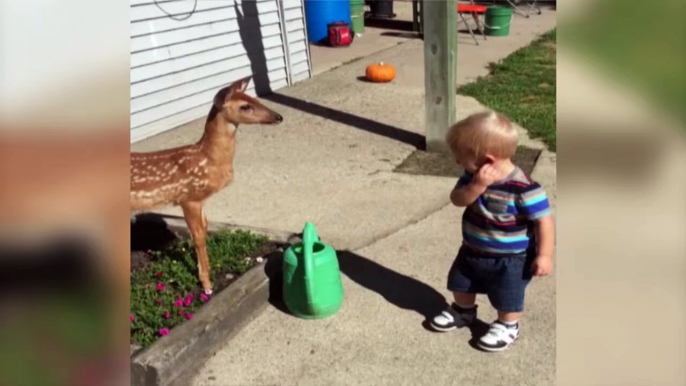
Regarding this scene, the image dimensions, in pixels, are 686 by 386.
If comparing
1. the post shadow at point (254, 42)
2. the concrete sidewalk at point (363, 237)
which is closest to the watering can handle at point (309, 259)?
the concrete sidewalk at point (363, 237)

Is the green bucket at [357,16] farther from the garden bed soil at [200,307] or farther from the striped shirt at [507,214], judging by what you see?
the striped shirt at [507,214]

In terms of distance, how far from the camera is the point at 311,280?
359 centimetres

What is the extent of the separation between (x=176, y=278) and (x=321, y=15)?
9.42 metres

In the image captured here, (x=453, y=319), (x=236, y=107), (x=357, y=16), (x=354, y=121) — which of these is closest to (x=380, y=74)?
(x=354, y=121)

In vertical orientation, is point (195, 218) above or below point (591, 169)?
below

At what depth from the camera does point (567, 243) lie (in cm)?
68

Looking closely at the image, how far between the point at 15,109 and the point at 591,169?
0.46 m

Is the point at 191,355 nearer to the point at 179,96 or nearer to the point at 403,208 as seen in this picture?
the point at 403,208

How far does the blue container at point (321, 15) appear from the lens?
1266cm

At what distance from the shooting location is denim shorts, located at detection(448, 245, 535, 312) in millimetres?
3250

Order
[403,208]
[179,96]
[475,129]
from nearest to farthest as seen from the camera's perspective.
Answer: [475,129]
[403,208]
[179,96]

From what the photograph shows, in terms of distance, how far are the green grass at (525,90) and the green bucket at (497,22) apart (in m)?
1.79

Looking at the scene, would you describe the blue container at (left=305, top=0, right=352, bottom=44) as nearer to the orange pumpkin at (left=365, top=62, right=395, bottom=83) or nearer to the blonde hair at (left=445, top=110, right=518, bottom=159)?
the orange pumpkin at (left=365, top=62, right=395, bottom=83)

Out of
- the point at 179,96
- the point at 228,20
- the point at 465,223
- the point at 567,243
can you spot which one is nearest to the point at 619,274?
the point at 567,243
